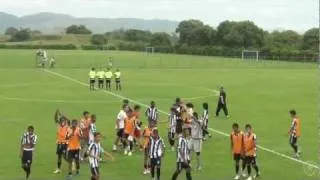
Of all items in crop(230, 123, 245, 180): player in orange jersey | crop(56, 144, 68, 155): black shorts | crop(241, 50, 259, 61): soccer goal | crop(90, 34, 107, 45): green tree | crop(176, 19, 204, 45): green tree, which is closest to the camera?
crop(230, 123, 245, 180): player in orange jersey

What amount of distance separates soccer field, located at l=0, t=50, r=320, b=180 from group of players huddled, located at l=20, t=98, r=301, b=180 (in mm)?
661

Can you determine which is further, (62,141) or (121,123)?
(121,123)

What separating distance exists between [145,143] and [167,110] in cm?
1639

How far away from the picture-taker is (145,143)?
23031 mm

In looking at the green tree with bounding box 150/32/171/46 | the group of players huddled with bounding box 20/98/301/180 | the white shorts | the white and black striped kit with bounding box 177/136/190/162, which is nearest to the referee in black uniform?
the group of players huddled with bounding box 20/98/301/180

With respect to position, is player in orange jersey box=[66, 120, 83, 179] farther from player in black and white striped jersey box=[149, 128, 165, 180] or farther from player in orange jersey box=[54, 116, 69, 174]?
player in black and white striped jersey box=[149, 128, 165, 180]

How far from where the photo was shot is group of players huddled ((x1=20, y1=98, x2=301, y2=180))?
772 inches

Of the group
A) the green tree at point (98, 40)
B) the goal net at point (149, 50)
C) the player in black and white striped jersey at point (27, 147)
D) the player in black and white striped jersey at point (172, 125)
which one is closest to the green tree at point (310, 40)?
the goal net at point (149, 50)

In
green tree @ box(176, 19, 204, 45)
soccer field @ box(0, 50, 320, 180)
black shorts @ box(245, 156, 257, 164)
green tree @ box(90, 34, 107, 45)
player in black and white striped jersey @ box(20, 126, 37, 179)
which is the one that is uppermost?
green tree @ box(176, 19, 204, 45)

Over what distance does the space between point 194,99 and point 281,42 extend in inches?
3715

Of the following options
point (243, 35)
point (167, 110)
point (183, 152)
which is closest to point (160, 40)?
point (243, 35)

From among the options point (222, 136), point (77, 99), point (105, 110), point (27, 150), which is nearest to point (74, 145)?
point (27, 150)

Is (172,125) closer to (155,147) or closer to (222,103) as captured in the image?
(155,147)

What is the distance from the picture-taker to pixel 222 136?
30141 mm
